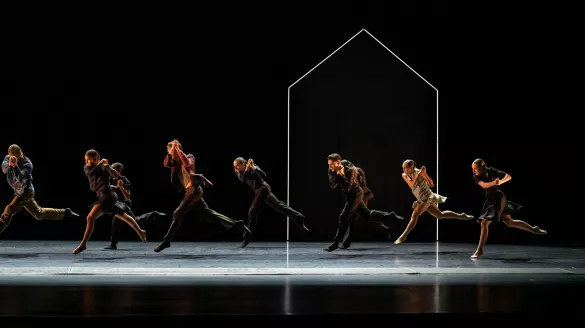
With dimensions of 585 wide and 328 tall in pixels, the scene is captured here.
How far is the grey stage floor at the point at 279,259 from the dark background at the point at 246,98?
152cm

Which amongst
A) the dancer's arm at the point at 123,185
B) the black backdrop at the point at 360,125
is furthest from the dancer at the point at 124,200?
the black backdrop at the point at 360,125

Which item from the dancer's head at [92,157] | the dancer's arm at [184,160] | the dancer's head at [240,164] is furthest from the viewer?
the dancer's head at [240,164]

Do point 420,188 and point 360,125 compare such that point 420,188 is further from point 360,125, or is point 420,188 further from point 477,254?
point 360,125

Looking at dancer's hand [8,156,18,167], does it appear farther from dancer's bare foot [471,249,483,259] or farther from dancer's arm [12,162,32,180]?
dancer's bare foot [471,249,483,259]

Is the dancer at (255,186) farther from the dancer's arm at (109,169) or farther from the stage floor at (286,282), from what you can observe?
the dancer's arm at (109,169)

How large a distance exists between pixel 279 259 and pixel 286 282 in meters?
2.90

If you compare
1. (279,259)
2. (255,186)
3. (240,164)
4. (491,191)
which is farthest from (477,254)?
(240,164)

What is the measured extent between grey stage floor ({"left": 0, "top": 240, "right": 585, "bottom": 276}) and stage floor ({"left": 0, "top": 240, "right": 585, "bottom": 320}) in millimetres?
14

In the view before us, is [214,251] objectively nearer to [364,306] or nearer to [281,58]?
[281,58]

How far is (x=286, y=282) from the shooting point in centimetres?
1052

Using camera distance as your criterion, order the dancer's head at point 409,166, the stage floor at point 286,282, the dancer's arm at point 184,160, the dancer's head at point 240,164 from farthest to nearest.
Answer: the dancer's head at point 409,166
the dancer's head at point 240,164
the dancer's arm at point 184,160
the stage floor at point 286,282

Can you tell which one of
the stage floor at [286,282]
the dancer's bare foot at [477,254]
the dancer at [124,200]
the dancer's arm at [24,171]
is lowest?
the stage floor at [286,282]

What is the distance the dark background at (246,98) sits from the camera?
1798 cm

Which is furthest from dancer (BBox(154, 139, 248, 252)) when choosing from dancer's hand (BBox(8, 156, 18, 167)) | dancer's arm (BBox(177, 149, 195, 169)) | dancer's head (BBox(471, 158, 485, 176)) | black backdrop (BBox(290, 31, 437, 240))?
black backdrop (BBox(290, 31, 437, 240))
